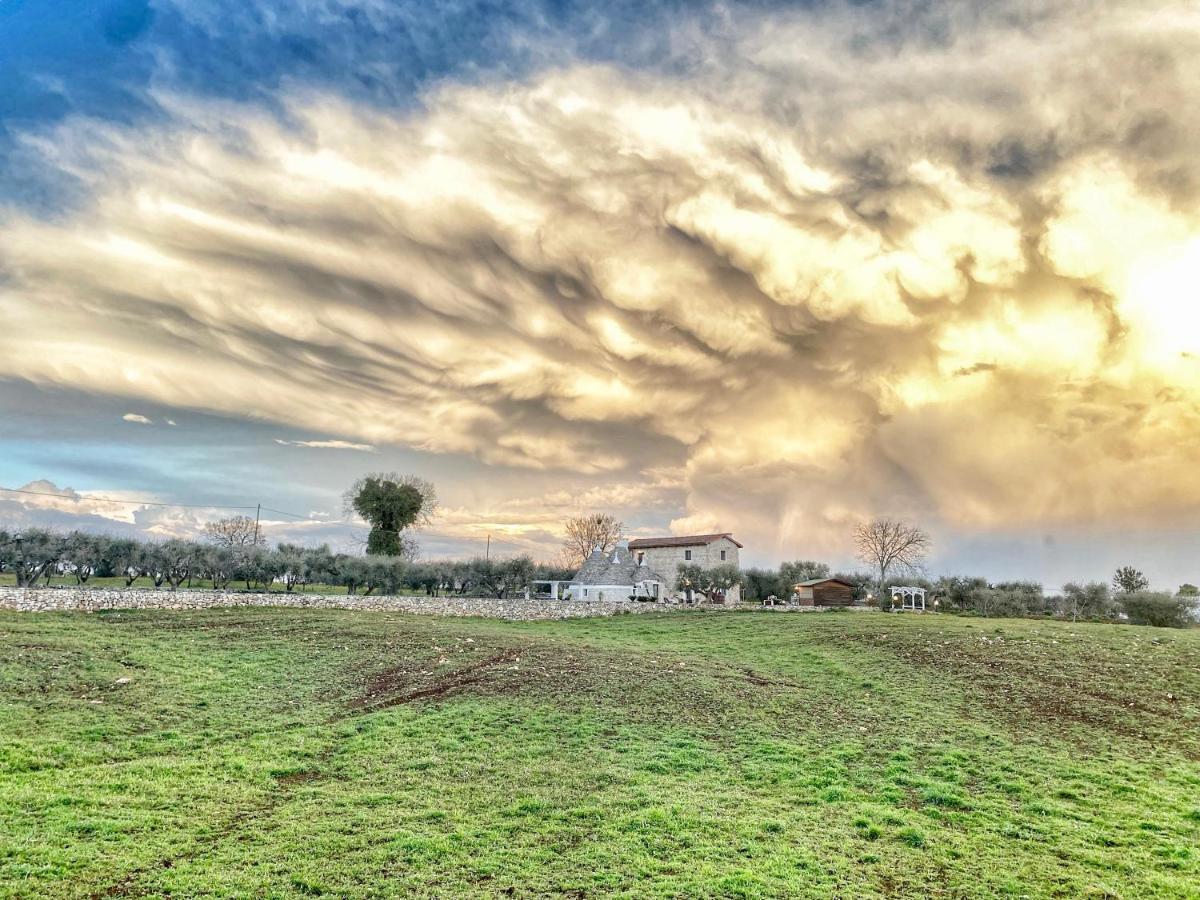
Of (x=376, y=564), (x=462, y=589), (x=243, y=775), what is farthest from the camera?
(x=462, y=589)

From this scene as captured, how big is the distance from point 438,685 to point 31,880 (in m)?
14.7

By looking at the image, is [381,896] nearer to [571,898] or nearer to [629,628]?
[571,898]

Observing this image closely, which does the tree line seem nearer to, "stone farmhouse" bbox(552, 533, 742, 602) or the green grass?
the green grass

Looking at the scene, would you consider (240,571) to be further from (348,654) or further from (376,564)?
(348,654)

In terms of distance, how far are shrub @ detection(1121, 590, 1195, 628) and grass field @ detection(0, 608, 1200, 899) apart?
134ft

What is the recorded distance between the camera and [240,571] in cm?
6606

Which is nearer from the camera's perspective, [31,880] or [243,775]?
[31,880]

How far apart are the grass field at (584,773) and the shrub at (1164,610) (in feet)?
134

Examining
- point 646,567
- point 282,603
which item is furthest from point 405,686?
point 646,567

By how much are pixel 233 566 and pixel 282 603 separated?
60.8ft

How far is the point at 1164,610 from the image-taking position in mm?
60312

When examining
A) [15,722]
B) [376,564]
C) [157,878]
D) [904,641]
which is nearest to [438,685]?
[15,722]

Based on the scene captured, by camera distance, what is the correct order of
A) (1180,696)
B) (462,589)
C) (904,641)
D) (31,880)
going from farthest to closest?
1. (462,589)
2. (904,641)
3. (1180,696)
4. (31,880)

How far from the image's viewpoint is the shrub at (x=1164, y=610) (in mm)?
60156
